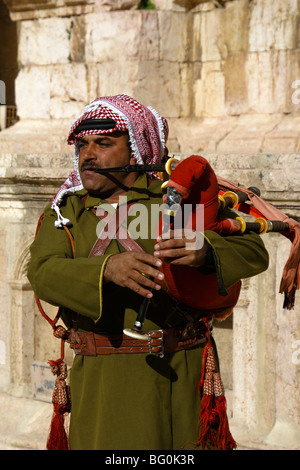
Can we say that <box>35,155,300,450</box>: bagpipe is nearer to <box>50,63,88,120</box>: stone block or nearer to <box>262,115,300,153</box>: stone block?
<box>262,115,300,153</box>: stone block

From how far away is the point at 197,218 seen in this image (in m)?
3.58

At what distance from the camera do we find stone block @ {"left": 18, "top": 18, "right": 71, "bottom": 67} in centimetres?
735

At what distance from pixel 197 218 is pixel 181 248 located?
245mm

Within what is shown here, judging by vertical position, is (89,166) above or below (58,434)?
above

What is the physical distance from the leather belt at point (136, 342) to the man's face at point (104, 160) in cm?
57

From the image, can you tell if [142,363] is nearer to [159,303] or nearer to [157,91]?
[159,303]

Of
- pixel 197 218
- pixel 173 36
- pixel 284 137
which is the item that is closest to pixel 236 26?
pixel 173 36

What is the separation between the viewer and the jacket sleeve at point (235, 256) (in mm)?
3510

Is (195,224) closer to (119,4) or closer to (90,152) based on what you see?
(90,152)

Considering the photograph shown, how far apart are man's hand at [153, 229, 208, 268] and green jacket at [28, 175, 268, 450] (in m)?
0.23

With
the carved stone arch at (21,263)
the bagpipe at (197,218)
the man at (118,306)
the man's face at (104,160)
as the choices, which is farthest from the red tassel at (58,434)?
the carved stone arch at (21,263)

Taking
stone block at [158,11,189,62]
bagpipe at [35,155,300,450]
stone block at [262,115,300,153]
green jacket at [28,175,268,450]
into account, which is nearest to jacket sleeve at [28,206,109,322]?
green jacket at [28,175,268,450]

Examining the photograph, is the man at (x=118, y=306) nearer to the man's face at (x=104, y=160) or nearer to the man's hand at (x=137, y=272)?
the man's face at (x=104, y=160)

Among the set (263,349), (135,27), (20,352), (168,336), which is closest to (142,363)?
(168,336)
